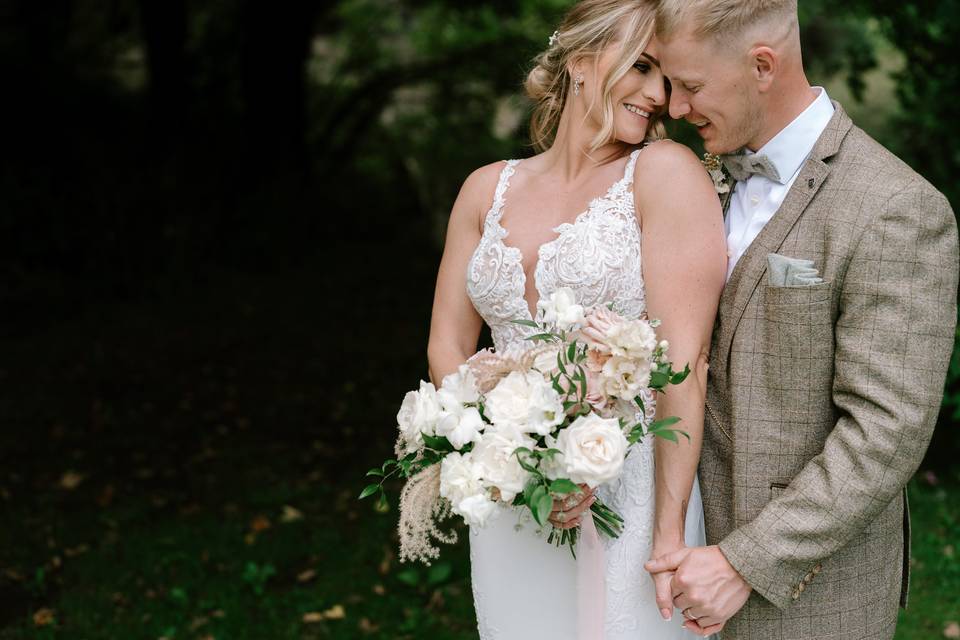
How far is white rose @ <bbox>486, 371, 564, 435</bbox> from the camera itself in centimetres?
206

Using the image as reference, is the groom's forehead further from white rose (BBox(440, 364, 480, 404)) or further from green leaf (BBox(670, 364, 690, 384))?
white rose (BBox(440, 364, 480, 404))

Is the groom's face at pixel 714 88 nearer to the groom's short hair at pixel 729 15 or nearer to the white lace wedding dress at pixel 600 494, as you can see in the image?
the groom's short hair at pixel 729 15

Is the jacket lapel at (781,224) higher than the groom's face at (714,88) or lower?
lower

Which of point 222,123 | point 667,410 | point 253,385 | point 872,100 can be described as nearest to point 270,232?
point 222,123

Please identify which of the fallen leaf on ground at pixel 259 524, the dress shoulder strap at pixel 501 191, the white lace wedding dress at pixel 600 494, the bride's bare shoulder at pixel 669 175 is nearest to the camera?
the bride's bare shoulder at pixel 669 175

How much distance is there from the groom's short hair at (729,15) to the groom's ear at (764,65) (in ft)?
0.20

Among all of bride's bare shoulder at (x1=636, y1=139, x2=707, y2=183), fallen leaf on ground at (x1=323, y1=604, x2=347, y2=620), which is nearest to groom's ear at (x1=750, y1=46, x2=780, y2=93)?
bride's bare shoulder at (x1=636, y1=139, x2=707, y2=183)

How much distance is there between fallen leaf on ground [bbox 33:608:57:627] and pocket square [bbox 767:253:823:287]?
12.5 feet

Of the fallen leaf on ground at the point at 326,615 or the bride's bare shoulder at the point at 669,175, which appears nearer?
the bride's bare shoulder at the point at 669,175

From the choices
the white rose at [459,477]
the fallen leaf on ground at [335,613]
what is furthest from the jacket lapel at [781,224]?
the fallen leaf on ground at [335,613]

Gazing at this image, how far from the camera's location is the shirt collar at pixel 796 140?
7.76ft

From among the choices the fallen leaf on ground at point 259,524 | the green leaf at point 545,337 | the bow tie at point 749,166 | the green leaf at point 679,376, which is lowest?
the fallen leaf on ground at point 259,524

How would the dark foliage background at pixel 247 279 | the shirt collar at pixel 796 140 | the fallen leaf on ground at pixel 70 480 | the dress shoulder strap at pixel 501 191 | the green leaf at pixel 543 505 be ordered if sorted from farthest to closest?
the fallen leaf on ground at pixel 70 480
the dark foliage background at pixel 247 279
the dress shoulder strap at pixel 501 191
the shirt collar at pixel 796 140
the green leaf at pixel 543 505

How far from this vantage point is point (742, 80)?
2348 millimetres
